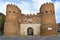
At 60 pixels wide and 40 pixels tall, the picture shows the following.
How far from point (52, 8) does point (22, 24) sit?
870cm

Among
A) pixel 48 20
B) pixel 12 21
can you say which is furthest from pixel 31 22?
pixel 12 21

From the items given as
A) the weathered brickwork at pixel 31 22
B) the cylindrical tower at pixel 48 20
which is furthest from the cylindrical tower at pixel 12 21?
the cylindrical tower at pixel 48 20

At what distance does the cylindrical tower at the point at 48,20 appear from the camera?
125 feet

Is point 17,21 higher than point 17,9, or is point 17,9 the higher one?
point 17,9

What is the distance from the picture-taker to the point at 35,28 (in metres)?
40.8

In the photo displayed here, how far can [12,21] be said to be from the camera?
1570 inches

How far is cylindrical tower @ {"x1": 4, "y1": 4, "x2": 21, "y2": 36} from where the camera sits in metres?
39.1

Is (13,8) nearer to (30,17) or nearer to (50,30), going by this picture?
(30,17)

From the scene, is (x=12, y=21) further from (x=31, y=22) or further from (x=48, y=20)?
(x=48, y=20)

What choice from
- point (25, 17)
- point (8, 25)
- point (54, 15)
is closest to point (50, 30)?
point (54, 15)

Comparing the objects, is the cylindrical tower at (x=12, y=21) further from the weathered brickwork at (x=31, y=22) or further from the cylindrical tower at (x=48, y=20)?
the cylindrical tower at (x=48, y=20)

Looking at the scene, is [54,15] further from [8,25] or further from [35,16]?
[8,25]

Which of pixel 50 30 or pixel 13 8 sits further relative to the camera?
pixel 13 8

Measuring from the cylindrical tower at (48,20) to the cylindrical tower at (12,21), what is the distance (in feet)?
21.0
